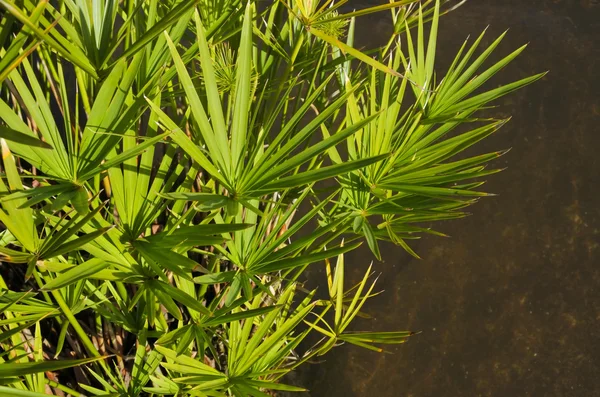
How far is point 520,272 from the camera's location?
1.30 meters

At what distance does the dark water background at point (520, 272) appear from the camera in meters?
1.23

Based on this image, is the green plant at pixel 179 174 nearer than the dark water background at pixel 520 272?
Yes

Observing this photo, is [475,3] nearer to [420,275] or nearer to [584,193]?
[584,193]

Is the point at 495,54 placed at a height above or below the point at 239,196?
below

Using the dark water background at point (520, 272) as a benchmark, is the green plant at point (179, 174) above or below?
above

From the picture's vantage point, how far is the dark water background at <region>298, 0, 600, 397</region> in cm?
123

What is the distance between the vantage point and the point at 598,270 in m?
1.30

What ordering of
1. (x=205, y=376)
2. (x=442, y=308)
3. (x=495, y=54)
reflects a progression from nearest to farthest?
(x=205, y=376), (x=442, y=308), (x=495, y=54)

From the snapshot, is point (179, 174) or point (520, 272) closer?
point (179, 174)

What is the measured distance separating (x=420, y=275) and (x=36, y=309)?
81 cm

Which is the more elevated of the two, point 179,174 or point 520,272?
point 179,174

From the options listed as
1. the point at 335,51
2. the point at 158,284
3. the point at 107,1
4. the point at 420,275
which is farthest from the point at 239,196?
the point at 420,275

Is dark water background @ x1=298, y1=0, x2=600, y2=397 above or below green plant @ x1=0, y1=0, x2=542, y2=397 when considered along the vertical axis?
below

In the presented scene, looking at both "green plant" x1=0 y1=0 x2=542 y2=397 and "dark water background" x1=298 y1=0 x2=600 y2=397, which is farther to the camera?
"dark water background" x1=298 y1=0 x2=600 y2=397
